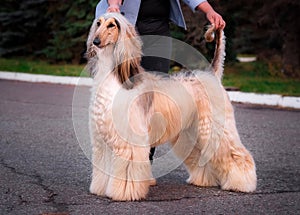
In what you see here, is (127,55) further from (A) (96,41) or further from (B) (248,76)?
(B) (248,76)

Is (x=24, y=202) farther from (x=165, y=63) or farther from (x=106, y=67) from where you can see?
(x=165, y=63)

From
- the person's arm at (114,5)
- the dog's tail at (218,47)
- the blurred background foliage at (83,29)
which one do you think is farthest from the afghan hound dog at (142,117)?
the blurred background foliage at (83,29)

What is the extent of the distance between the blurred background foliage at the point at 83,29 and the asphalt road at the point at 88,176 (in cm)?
563

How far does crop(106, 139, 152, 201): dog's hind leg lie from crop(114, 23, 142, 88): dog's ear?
0.47 meters

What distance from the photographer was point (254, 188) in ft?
15.6

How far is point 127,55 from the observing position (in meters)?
4.14

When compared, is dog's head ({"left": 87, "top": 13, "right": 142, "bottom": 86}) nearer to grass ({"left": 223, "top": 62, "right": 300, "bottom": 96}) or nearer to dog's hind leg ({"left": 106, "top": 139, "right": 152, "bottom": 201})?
dog's hind leg ({"left": 106, "top": 139, "right": 152, "bottom": 201})

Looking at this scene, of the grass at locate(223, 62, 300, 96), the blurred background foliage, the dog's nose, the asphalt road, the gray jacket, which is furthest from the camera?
the blurred background foliage

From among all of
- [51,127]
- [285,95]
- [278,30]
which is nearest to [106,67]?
[51,127]

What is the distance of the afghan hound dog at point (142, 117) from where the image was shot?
13.7ft

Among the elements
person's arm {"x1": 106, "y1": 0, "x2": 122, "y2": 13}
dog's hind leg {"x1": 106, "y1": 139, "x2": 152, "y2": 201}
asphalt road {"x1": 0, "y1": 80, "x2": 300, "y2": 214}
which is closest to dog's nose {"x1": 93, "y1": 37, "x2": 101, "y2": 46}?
person's arm {"x1": 106, "y1": 0, "x2": 122, "y2": 13}

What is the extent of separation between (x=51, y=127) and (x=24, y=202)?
12.5 feet

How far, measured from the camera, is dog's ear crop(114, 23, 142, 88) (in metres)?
4.12

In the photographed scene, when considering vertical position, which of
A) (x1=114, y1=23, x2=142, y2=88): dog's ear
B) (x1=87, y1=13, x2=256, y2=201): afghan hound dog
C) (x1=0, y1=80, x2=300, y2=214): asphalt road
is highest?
(x1=114, y1=23, x2=142, y2=88): dog's ear
